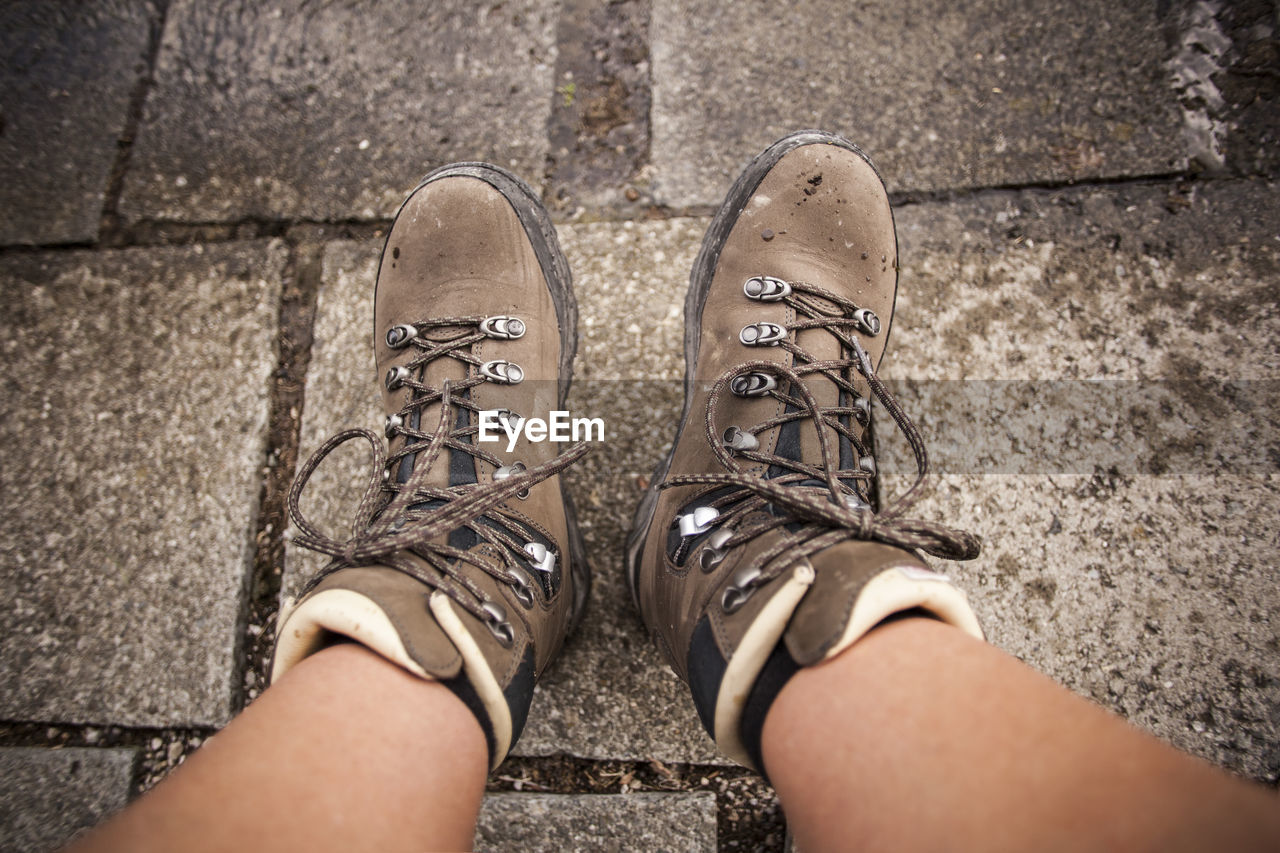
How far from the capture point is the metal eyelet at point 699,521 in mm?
975

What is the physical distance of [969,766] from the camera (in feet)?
1.91

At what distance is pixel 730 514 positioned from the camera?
0.96 metres

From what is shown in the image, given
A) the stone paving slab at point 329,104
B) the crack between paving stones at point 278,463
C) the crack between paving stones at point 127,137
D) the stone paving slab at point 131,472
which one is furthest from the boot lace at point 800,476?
the crack between paving stones at point 127,137

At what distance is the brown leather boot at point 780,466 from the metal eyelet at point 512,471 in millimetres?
227

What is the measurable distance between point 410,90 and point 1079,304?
151 cm

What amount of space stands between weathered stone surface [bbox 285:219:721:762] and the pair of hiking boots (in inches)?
3.2

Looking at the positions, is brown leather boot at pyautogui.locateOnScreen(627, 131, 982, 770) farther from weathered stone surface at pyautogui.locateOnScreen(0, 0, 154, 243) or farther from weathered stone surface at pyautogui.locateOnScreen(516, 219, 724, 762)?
weathered stone surface at pyautogui.locateOnScreen(0, 0, 154, 243)

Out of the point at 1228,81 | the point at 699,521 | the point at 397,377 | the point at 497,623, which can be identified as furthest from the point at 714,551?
the point at 1228,81

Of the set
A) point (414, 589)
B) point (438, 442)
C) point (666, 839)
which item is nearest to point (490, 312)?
point (438, 442)

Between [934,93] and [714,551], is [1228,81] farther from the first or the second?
[714,551]

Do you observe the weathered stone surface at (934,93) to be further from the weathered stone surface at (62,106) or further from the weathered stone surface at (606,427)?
the weathered stone surface at (62,106)

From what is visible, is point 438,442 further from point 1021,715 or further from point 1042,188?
point 1042,188

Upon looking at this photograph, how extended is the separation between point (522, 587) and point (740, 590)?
0.32 metres

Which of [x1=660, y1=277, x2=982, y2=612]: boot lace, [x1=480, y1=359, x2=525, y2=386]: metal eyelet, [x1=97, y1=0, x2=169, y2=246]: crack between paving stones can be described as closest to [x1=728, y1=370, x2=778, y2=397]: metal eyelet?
[x1=660, y1=277, x2=982, y2=612]: boot lace
